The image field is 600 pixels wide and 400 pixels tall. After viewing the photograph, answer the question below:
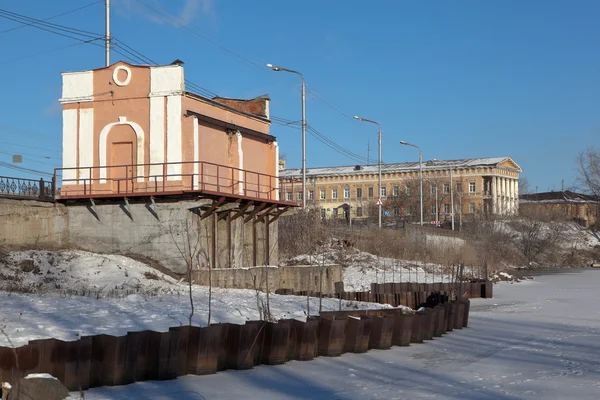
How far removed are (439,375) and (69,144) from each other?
24.0m

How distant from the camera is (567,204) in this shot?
132 metres

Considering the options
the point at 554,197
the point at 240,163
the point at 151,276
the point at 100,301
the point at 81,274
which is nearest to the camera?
the point at 100,301

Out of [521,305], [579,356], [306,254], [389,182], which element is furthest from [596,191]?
[579,356]

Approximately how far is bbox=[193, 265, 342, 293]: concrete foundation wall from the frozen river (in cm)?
788

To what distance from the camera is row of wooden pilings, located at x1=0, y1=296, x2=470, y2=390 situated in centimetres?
1140

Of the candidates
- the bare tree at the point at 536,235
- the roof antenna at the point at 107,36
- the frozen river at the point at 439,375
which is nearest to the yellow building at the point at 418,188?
the bare tree at the point at 536,235

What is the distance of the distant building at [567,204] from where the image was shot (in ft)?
373

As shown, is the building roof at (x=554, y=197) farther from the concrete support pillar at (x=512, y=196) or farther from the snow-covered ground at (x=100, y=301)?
the snow-covered ground at (x=100, y=301)

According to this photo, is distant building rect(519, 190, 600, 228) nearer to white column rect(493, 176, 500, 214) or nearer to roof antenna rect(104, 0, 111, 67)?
white column rect(493, 176, 500, 214)

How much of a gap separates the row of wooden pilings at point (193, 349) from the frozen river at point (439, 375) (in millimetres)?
256

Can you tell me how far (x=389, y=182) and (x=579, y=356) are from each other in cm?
10914

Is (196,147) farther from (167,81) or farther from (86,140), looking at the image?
(86,140)

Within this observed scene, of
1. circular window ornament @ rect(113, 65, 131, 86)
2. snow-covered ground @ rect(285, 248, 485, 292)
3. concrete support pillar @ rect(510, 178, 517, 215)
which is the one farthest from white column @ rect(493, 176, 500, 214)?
circular window ornament @ rect(113, 65, 131, 86)

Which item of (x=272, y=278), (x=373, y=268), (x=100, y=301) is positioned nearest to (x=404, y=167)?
(x=373, y=268)
